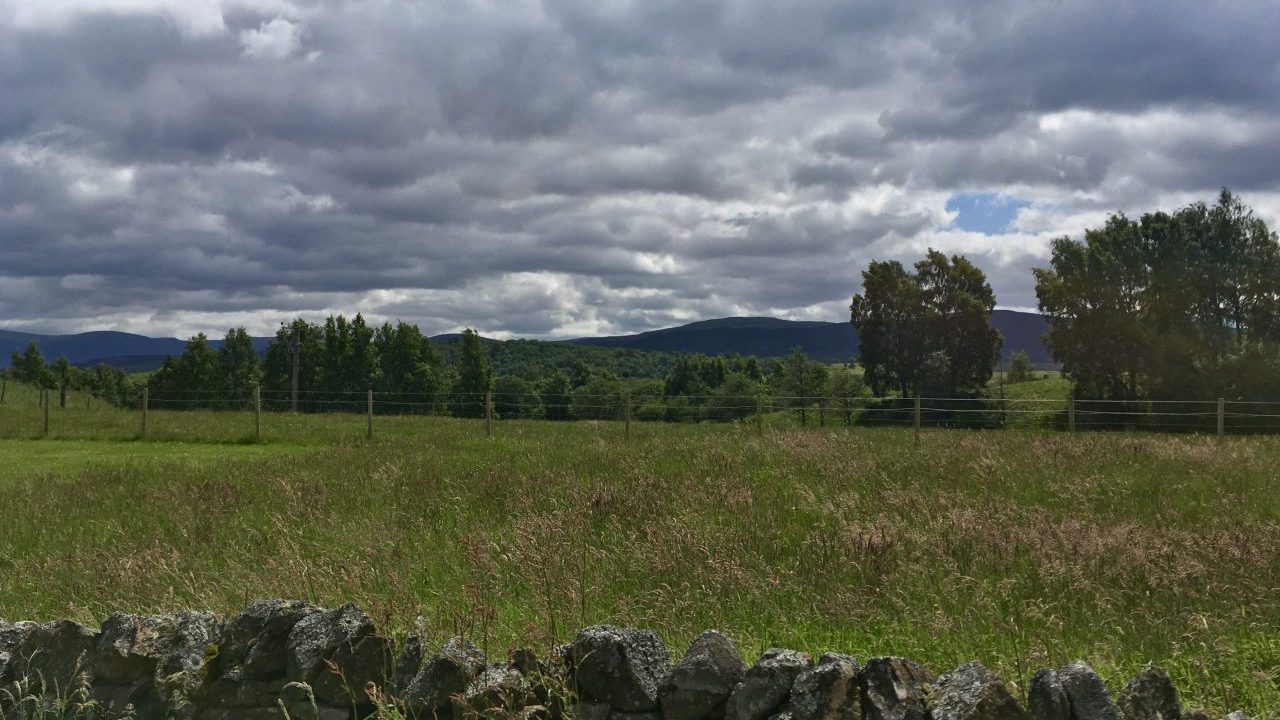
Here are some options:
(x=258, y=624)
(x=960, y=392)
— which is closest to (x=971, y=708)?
(x=258, y=624)

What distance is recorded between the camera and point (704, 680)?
368 centimetres

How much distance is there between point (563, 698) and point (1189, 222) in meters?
53.0

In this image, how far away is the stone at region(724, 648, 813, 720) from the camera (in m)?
3.56

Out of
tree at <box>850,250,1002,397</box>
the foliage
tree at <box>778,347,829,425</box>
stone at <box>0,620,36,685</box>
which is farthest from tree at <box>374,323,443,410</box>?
stone at <box>0,620,36,685</box>

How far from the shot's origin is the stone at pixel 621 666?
12.5 ft

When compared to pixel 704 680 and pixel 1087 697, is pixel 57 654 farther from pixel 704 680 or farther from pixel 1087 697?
pixel 1087 697

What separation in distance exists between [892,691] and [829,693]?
251 mm

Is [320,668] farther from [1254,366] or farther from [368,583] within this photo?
[1254,366]

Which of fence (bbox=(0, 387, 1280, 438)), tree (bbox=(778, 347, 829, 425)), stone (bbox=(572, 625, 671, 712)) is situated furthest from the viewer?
tree (bbox=(778, 347, 829, 425))

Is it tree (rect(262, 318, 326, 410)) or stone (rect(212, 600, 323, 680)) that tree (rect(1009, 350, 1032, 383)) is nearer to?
tree (rect(262, 318, 326, 410))

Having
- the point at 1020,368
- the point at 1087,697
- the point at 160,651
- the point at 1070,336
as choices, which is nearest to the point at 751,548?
the point at 1087,697

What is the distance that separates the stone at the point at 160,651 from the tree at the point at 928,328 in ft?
190

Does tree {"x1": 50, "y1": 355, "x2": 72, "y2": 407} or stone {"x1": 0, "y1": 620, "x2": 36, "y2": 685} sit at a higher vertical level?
tree {"x1": 50, "y1": 355, "x2": 72, "y2": 407}

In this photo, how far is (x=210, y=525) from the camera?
9844 mm
